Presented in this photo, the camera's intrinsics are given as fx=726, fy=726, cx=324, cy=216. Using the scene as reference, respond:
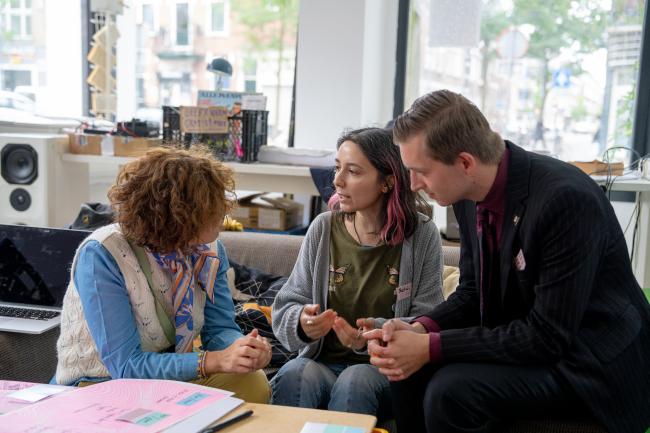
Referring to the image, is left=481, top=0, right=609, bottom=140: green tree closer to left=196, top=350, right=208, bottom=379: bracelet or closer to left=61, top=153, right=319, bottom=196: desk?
left=61, top=153, right=319, bottom=196: desk

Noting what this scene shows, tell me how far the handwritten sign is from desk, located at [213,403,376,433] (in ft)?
7.97

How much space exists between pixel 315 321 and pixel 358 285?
226mm

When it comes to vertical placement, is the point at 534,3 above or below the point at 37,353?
above

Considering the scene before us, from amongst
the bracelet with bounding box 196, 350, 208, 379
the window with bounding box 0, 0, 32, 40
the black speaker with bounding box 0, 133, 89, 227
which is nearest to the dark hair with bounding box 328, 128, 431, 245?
the bracelet with bounding box 196, 350, 208, 379

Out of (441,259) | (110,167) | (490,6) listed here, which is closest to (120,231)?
(441,259)

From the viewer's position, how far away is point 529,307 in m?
1.69

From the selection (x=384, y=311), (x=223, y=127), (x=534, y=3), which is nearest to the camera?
(x=384, y=311)

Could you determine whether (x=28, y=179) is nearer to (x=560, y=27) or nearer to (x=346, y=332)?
(x=346, y=332)

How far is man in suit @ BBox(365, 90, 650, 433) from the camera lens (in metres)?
1.57

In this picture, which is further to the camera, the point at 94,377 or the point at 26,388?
the point at 94,377

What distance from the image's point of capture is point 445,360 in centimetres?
168

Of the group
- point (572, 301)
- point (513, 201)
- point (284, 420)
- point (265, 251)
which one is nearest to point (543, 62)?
point (265, 251)

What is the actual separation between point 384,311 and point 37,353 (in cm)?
105

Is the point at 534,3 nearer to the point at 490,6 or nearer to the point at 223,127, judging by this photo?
the point at 490,6
